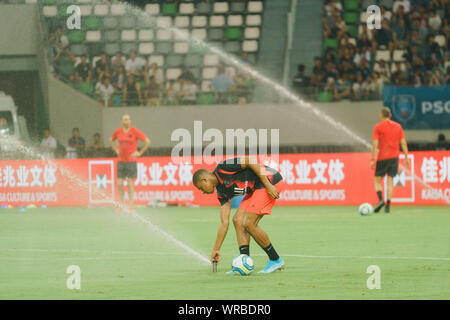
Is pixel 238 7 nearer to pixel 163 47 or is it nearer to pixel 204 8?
pixel 204 8

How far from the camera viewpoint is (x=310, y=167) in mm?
22797

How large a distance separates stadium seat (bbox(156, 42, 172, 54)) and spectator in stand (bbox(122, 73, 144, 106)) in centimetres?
387

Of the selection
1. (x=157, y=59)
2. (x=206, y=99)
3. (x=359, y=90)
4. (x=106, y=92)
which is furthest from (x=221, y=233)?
(x=157, y=59)

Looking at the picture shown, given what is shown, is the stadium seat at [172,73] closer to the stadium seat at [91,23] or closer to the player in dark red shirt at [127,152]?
the stadium seat at [91,23]

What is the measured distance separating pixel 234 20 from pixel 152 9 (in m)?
3.10

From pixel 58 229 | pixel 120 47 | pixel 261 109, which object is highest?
pixel 120 47

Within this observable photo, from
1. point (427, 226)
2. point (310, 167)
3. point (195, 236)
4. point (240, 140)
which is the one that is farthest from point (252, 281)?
point (240, 140)

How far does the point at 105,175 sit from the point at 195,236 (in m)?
9.85

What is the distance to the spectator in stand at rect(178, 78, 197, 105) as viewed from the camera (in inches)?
1062

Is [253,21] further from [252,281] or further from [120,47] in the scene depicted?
[252,281]

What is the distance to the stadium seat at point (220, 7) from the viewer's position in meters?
32.2

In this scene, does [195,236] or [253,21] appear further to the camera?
[253,21]

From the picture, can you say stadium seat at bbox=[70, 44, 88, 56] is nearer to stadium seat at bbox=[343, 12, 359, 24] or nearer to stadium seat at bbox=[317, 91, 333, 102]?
stadium seat at bbox=[343, 12, 359, 24]
